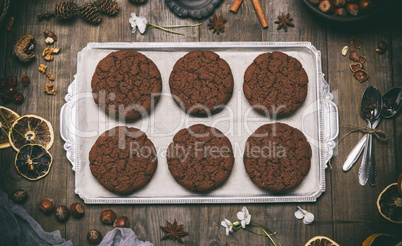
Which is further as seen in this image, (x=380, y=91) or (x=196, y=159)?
(x=380, y=91)

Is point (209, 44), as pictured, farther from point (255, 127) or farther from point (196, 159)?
point (196, 159)

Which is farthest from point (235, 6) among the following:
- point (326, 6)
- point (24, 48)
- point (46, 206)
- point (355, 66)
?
point (46, 206)

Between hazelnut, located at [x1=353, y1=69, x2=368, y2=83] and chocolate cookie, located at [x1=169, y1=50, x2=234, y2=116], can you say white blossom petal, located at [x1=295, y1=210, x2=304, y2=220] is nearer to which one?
chocolate cookie, located at [x1=169, y1=50, x2=234, y2=116]

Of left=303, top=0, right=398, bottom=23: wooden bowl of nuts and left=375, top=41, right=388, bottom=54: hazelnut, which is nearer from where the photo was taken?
left=303, top=0, right=398, bottom=23: wooden bowl of nuts

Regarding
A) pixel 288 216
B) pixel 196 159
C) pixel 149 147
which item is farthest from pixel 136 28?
pixel 288 216

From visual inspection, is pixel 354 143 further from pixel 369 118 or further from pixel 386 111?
pixel 386 111

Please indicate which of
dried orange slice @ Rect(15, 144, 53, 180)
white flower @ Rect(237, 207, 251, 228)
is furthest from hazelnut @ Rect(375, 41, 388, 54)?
dried orange slice @ Rect(15, 144, 53, 180)

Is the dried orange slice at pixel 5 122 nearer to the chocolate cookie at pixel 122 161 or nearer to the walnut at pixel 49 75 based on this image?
the walnut at pixel 49 75
